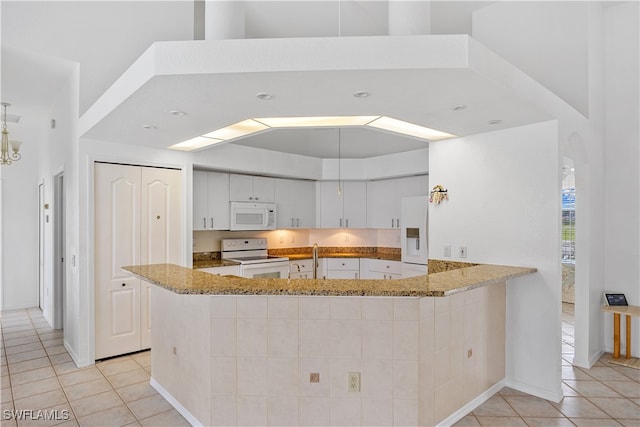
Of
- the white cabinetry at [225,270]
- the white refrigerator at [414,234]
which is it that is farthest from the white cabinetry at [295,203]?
the white refrigerator at [414,234]

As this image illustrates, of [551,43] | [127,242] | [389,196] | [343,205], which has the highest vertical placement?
[551,43]

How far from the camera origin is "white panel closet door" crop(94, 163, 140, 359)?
385 centimetres

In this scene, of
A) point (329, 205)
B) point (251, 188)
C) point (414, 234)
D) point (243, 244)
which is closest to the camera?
point (414, 234)

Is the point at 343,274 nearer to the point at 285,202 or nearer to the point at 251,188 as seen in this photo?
the point at 285,202

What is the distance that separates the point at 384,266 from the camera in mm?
5809

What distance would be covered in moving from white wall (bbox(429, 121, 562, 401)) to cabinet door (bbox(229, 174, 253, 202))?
2.89 m

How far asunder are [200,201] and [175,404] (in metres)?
2.66

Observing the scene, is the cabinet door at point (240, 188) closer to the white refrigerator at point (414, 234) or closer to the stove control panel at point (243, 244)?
the stove control panel at point (243, 244)

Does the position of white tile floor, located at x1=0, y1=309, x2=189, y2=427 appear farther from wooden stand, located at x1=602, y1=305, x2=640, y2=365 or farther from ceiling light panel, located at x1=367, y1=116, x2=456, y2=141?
wooden stand, located at x1=602, y1=305, x2=640, y2=365

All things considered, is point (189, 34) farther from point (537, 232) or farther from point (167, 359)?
point (537, 232)

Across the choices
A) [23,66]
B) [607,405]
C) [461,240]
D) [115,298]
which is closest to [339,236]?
[461,240]

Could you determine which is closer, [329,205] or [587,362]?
[587,362]

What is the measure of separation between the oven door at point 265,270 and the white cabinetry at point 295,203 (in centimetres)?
67

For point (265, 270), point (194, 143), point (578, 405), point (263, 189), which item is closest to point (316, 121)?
point (194, 143)
